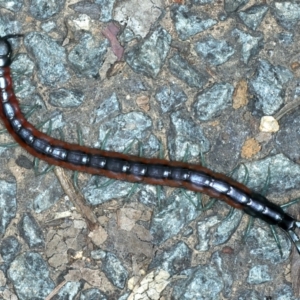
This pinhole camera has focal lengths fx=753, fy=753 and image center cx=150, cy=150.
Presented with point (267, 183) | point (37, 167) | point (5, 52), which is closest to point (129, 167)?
point (37, 167)

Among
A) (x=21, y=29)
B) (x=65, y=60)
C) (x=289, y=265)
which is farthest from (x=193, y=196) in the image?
(x=21, y=29)

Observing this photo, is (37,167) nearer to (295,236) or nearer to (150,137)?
(150,137)

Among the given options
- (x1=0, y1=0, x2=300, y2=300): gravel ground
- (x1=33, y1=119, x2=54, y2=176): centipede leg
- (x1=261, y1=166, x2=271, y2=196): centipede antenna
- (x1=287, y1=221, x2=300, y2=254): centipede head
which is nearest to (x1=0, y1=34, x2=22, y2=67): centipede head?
(x1=0, y1=0, x2=300, y2=300): gravel ground

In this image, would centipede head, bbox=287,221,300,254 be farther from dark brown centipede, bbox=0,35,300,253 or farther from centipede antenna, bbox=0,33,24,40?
centipede antenna, bbox=0,33,24,40

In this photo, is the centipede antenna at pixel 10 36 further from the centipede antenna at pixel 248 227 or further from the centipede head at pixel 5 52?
the centipede antenna at pixel 248 227

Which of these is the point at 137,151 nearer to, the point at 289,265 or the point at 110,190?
the point at 110,190

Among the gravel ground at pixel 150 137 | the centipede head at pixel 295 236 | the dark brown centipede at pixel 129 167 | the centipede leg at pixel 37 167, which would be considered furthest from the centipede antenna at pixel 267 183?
the centipede leg at pixel 37 167
